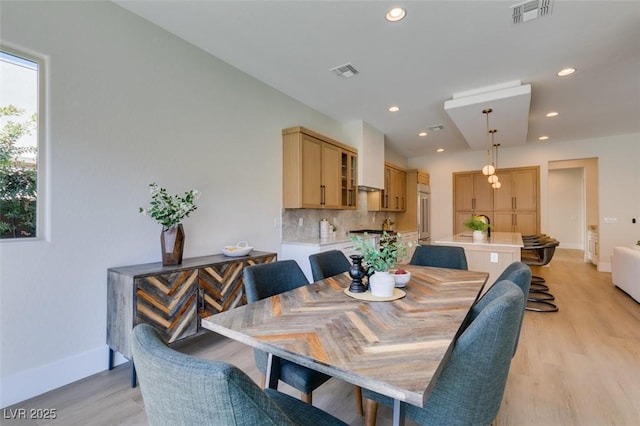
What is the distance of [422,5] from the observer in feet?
7.50

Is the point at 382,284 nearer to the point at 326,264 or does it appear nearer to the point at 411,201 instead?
the point at 326,264

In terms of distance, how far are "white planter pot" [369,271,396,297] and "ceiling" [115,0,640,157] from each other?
6.81 feet

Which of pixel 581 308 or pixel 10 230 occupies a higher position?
pixel 10 230

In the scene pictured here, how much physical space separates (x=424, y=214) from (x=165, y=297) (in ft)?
20.8

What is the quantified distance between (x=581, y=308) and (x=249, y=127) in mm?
4728

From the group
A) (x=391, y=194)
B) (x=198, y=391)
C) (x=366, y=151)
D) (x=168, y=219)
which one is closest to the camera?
(x=198, y=391)

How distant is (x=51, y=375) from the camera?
2006 millimetres

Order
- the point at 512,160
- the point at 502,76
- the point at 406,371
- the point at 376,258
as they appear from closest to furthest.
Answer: the point at 406,371, the point at 376,258, the point at 502,76, the point at 512,160

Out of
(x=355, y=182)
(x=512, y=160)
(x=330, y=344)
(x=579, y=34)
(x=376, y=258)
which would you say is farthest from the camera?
(x=512, y=160)

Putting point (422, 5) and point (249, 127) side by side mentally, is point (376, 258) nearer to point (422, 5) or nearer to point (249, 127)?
point (422, 5)

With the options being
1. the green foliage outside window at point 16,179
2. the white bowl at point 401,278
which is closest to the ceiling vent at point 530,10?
the white bowl at point 401,278

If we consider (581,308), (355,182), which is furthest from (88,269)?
(581,308)

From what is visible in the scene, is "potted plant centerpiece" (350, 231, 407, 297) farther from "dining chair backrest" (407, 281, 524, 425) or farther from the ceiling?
the ceiling

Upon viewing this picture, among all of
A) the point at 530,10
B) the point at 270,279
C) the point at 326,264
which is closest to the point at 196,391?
the point at 270,279
